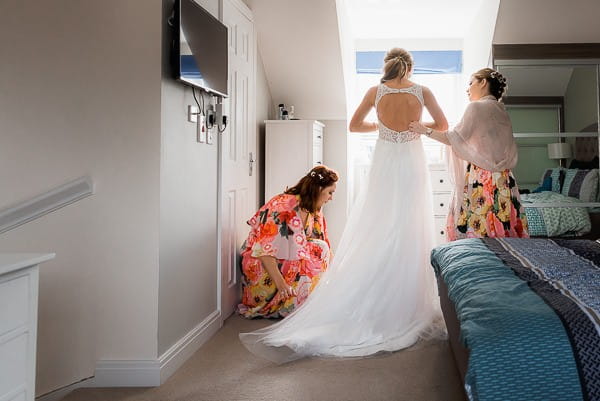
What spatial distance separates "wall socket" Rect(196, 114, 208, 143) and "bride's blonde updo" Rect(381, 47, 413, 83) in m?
1.13

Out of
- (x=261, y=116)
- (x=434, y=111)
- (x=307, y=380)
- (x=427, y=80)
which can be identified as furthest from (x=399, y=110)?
(x=427, y=80)

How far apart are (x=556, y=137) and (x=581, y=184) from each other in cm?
41

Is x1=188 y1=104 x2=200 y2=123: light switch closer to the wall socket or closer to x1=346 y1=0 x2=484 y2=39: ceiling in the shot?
the wall socket

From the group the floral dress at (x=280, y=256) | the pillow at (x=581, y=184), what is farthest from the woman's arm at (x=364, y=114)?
the pillow at (x=581, y=184)

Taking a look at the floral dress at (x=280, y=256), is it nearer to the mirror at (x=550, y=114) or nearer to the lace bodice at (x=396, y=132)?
the lace bodice at (x=396, y=132)

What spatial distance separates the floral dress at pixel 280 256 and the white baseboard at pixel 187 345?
353mm

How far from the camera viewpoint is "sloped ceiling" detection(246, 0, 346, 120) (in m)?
4.19

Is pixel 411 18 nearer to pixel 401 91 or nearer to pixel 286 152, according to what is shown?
pixel 286 152

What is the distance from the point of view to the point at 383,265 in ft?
10.4

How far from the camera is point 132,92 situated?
2.54 m

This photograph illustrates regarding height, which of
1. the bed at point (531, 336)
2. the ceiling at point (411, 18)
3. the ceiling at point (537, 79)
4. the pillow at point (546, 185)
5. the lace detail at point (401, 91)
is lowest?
the bed at point (531, 336)

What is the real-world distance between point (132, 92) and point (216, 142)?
0.87 m

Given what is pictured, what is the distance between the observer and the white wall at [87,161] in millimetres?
2496

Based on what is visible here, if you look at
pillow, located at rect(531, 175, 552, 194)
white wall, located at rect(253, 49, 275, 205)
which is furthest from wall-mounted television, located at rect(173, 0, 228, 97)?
pillow, located at rect(531, 175, 552, 194)
